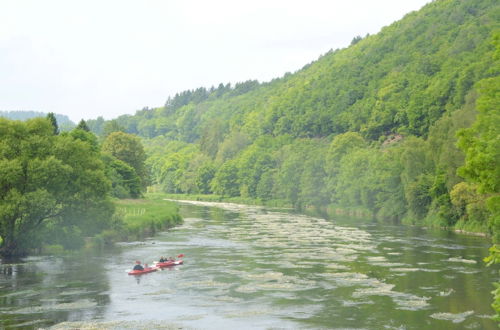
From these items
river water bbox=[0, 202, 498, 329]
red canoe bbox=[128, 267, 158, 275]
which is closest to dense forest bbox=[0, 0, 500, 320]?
river water bbox=[0, 202, 498, 329]

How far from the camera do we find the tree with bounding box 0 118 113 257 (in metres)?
62.6

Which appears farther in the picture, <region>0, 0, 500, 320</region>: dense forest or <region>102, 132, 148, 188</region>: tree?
<region>102, 132, 148, 188</region>: tree

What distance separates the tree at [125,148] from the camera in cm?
14438

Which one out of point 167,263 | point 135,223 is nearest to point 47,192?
point 167,263

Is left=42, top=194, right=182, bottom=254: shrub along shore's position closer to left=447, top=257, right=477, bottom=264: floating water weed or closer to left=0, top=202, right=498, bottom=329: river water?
left=0, top=202, right=498, bottom=329: river water

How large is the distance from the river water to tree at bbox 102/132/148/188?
67503 mm

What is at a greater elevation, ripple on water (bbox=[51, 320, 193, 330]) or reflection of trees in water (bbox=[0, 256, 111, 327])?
reflection of trees in water (bbox=[0, 256, 111, 327])

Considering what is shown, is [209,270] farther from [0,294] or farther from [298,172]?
[298,172]

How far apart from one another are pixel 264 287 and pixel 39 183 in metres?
28.0

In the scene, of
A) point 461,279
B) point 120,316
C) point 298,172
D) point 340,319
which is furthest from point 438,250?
point 298,172

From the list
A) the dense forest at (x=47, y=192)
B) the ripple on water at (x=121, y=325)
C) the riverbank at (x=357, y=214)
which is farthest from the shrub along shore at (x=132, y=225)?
the riverbank at (x=357, y=214)

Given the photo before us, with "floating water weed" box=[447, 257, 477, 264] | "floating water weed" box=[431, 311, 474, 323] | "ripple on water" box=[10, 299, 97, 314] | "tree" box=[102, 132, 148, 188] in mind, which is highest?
"tree" box=[102, 132, 148, 188]

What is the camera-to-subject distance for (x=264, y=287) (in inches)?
1978

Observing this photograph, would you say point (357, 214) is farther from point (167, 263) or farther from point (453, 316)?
point (453, 316)
